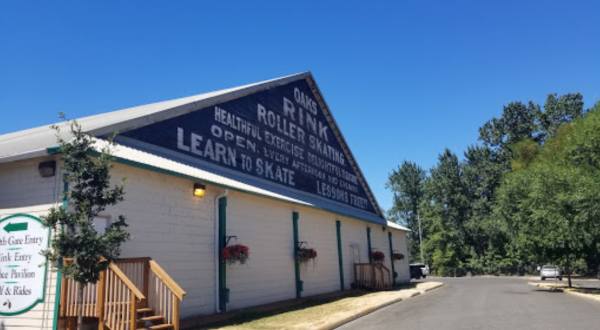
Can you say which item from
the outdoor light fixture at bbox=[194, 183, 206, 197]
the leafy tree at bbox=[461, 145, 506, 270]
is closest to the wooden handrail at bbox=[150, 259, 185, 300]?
the outdoor light fixture at bbox=[194, 183, 206, 197]

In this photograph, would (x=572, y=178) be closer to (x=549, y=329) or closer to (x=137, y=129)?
(x=549, y=329)

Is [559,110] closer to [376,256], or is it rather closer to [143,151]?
[376,256]

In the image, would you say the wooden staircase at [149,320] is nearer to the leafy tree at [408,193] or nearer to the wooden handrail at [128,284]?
the wooden handrail at [128,284]

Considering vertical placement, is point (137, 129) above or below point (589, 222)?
above

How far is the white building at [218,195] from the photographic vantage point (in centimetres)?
948

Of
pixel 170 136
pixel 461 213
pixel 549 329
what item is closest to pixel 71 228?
pixel 170 136

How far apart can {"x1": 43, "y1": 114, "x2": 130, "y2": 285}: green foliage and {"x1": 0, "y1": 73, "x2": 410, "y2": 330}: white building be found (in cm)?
147

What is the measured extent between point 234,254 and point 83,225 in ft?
20.1

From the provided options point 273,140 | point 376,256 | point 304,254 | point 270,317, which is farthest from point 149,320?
point 376,256

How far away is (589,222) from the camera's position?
18438mm

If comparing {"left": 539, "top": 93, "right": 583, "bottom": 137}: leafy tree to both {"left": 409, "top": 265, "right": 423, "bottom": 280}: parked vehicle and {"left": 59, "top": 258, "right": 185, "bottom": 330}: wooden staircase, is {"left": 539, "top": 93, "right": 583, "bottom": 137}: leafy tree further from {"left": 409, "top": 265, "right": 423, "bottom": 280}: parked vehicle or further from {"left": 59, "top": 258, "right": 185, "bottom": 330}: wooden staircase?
{"left": 59, "top": 258, "right": 185, "bottom": 330}: wooden staircase

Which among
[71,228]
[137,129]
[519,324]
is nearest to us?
[71,228]

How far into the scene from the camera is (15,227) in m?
9.21

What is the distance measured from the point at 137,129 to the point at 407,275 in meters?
26.1
